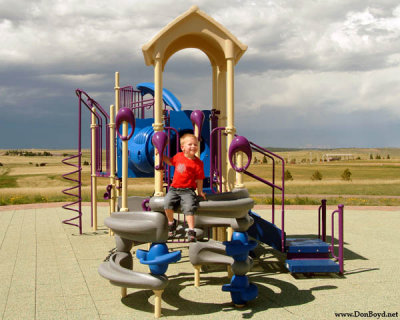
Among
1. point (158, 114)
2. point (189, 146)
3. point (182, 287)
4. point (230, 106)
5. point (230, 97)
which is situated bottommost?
point (182, 287)

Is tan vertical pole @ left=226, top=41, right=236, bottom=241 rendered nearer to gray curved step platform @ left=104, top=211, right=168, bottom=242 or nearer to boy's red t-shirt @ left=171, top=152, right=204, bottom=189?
boy's red t-shirt @ left=171, top=152, right=204, bottom=189

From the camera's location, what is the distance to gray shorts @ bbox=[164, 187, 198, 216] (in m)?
5.60

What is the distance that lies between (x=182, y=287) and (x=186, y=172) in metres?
2.46

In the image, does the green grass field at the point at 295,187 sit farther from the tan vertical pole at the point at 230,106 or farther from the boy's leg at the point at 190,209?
the boy's leg at the point at 190,209

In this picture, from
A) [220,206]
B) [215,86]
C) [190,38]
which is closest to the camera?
[220,206]

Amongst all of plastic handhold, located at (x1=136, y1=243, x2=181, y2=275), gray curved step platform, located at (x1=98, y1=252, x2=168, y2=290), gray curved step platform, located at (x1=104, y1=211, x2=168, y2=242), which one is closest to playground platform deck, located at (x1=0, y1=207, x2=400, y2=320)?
gray curved step platform, located at (x1=98, y1=252, x2=168, y2=290)

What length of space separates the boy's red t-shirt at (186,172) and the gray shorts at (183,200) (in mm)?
83

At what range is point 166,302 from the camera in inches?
253

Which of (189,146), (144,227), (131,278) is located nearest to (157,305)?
(131,278)

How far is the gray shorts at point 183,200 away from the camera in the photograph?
5.60m

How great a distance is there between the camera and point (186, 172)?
576 centimetres

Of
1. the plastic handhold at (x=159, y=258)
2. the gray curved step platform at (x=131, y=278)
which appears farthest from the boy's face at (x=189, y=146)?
the gray curved step platform at (x=131, y=278)

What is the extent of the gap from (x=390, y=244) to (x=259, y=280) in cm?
516

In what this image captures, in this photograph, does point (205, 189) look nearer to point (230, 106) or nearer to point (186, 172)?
point (230, 106)
